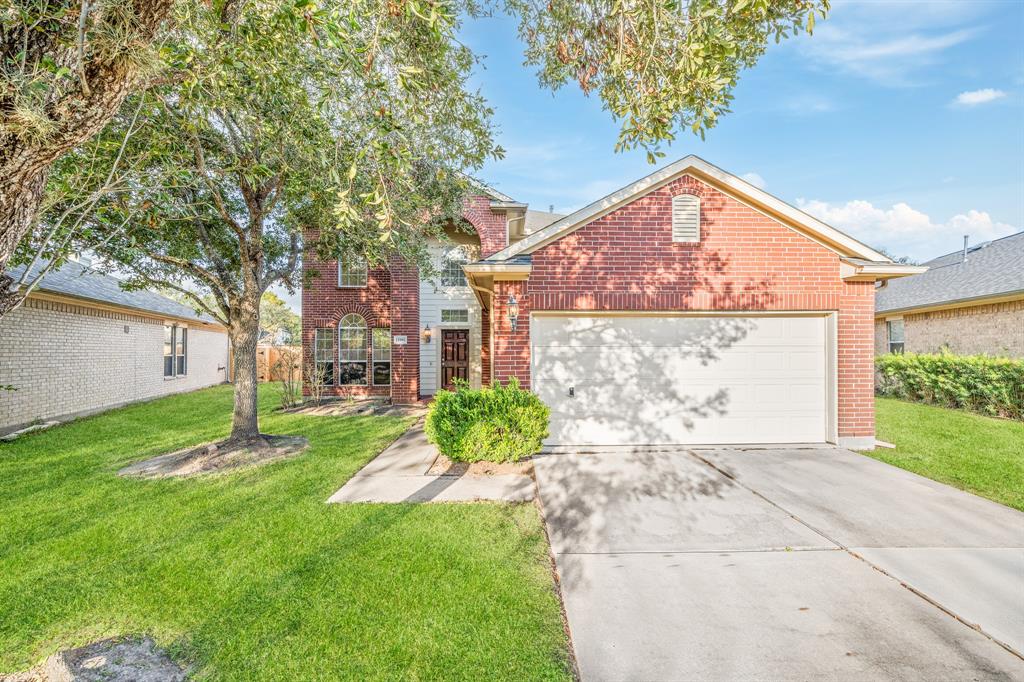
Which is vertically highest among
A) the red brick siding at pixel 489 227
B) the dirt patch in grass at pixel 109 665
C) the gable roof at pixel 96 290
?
the red brick siding at pixel 489 227

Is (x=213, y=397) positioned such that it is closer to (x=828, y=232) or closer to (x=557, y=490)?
(x=557, y=490)

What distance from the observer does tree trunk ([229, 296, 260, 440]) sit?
745 centimetres

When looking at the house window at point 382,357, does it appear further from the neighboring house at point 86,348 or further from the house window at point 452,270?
the neighboring house at point 86,348

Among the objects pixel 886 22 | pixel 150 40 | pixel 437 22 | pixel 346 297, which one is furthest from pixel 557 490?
pixel 346 297

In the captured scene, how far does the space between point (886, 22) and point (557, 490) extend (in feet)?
27.7

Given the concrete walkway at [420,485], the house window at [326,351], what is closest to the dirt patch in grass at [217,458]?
the concrete walkway at [420,485]

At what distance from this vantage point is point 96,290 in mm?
12117

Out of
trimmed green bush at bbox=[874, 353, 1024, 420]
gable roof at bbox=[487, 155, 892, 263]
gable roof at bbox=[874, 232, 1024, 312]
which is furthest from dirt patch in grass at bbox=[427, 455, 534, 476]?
gable roof at bbox=[874, 232, 1024, 312]

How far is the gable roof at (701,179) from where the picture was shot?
7039mm

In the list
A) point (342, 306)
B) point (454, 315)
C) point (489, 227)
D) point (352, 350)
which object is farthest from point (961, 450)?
point (342, 306)

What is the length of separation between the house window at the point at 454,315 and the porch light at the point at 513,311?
268 inches

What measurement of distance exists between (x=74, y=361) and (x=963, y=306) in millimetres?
24725

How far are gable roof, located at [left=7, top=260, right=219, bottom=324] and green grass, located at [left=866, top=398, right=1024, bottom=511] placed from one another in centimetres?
1380

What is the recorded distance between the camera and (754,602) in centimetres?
313
